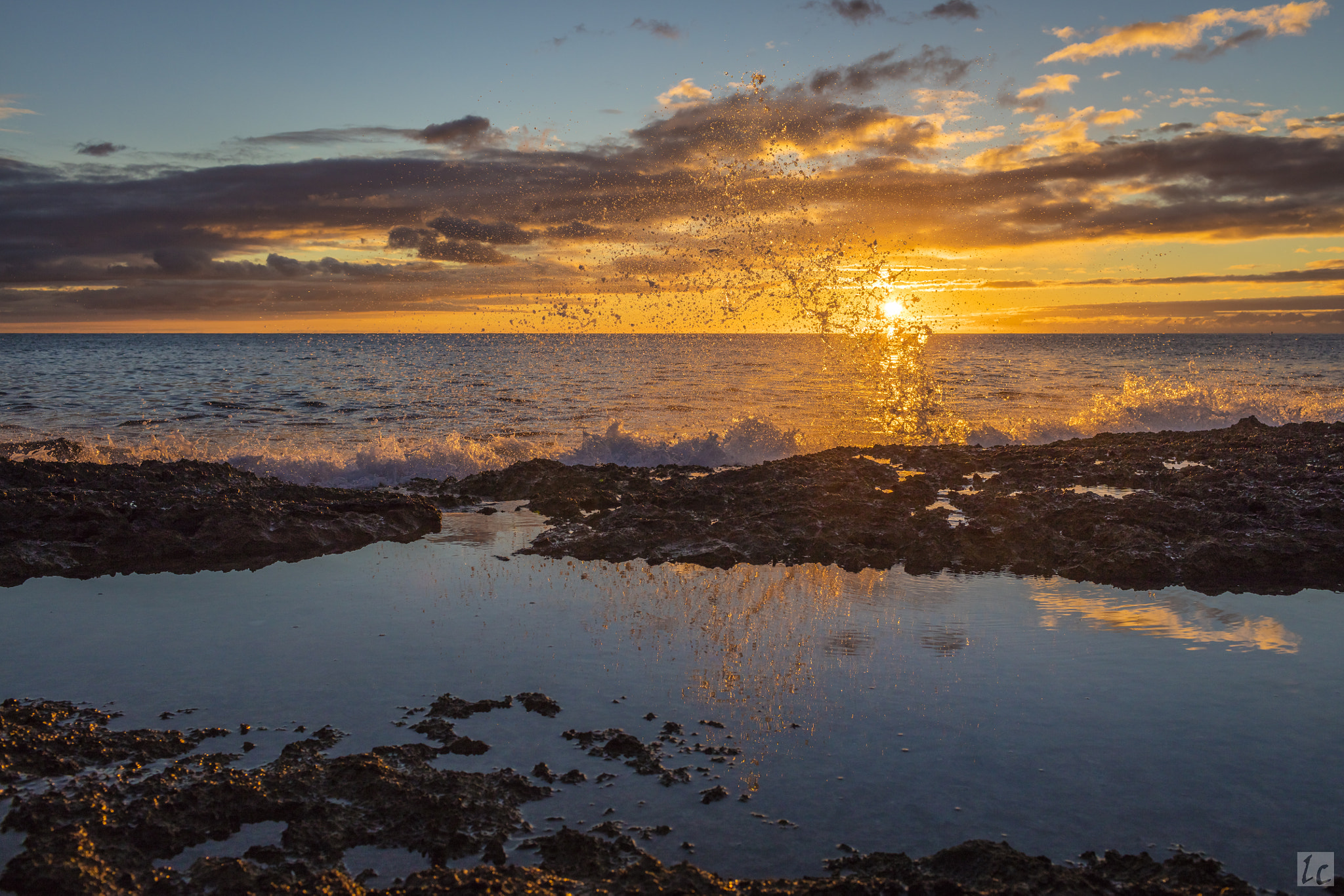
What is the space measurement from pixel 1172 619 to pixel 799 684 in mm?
4468

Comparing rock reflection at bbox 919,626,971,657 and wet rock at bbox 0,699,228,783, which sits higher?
rock reflection at bbox 919,626,971,657

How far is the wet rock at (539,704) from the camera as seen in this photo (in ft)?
18.9

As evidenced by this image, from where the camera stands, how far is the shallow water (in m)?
4.47

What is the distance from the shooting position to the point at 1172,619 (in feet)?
26.1

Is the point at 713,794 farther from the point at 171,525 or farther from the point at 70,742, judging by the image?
the point at 171,525

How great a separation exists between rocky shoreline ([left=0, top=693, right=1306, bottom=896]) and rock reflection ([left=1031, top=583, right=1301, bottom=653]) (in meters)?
3.93

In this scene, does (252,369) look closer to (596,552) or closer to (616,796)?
(596,552)

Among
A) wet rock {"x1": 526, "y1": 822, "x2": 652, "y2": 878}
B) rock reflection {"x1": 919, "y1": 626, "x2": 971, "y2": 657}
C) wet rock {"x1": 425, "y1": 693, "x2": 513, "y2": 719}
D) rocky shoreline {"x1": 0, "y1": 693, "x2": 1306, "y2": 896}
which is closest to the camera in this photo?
rocky shoreline {"x1": 0, "y1": 693, "x2": 1306, "y2": 896}

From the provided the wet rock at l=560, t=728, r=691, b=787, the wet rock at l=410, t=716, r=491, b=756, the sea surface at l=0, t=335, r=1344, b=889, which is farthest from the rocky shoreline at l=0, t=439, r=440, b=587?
the wet rock at l=560, t=728, r=691, b=787

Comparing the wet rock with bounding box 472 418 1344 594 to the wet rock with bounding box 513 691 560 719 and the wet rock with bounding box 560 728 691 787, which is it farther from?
the wet rock with bounding box 560 728 691 787

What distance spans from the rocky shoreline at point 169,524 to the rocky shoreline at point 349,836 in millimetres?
5205

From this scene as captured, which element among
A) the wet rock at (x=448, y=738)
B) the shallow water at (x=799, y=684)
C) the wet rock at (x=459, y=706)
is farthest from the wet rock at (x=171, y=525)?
the wet rock at (x=448, y=738)

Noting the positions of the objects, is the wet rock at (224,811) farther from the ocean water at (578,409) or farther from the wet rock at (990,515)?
the ocean water at (578,409)

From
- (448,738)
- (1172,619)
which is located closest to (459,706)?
(448,738)
